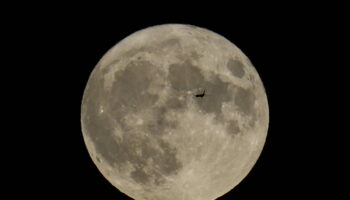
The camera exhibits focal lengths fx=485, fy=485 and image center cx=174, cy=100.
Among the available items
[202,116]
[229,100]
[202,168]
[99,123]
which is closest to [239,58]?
[229,100]

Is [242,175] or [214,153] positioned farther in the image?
[242,175]

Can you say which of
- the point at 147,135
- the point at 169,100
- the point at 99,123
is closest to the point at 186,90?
the point at 169,100

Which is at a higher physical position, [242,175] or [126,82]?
[126,82]

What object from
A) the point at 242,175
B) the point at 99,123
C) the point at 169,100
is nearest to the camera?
the point at 169,100

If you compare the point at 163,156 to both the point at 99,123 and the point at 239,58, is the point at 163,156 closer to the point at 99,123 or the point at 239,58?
the point at 99,123

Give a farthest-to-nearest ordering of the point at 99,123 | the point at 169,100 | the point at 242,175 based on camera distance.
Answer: the point at 242,175
the point at 99,123
the point at 169,100

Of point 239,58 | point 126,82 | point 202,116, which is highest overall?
point 239,58
